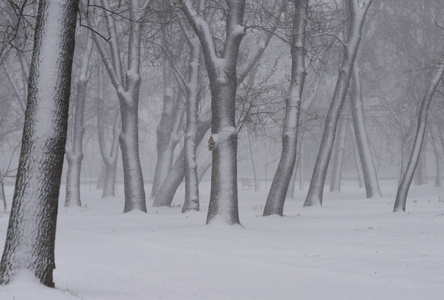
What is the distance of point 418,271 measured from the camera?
8414mm

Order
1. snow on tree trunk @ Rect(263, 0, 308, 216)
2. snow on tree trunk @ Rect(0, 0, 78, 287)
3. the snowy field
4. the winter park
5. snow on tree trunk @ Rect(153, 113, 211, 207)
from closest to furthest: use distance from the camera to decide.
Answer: snow on tree trunk @ Rect(0, 0, 78, 287) < the winter park < the snowy field < snow on tree trunk @ Rect(263, 0, 308, 216) < snow on tree trunk @ Rect(153, 113, 211, 207)

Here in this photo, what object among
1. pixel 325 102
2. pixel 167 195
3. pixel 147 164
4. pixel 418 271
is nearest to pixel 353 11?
pixel 167 195

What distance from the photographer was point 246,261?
9414 millimetres

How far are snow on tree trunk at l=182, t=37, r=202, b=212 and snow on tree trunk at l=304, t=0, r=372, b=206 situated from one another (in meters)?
4.59

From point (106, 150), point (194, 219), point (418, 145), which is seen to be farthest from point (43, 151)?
point (106, 150)

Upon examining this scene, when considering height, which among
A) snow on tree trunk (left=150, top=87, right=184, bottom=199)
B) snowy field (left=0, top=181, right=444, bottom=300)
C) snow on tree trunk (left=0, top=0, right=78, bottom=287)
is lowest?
snowy field (left=0, top=181, right=444, bottom=300)

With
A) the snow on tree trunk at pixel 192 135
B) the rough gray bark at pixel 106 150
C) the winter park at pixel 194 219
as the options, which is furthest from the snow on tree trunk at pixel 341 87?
the rough gray bark at pixel 106 150

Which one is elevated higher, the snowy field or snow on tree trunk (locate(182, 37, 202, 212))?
snow on tree trunk (locate(182, 37, 202, 212))

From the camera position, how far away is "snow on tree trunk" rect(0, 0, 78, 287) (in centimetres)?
659

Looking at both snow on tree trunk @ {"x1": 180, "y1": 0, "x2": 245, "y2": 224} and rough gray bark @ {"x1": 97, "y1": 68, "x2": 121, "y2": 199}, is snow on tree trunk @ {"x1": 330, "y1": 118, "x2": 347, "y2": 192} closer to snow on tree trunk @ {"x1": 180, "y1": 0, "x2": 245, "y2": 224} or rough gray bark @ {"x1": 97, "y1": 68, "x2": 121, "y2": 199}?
rough gray bark @ {"x1": 97, "y1": 68, "x2": 121, "y2": 199}

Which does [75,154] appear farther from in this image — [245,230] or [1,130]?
[1,130]

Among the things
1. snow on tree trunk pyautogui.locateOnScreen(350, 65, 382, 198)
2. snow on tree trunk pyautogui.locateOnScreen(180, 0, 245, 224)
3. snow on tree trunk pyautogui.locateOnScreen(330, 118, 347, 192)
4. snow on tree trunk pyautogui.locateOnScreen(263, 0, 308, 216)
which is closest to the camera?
snow on tree trunk pyautogui.locateOnScreen(180, 0, 245, 224)

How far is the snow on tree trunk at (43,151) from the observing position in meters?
6.59

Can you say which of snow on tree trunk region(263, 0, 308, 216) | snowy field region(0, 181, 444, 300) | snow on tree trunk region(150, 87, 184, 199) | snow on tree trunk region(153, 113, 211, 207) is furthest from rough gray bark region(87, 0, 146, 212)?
snow on tree trunk region(150, 87, 184, 199)
